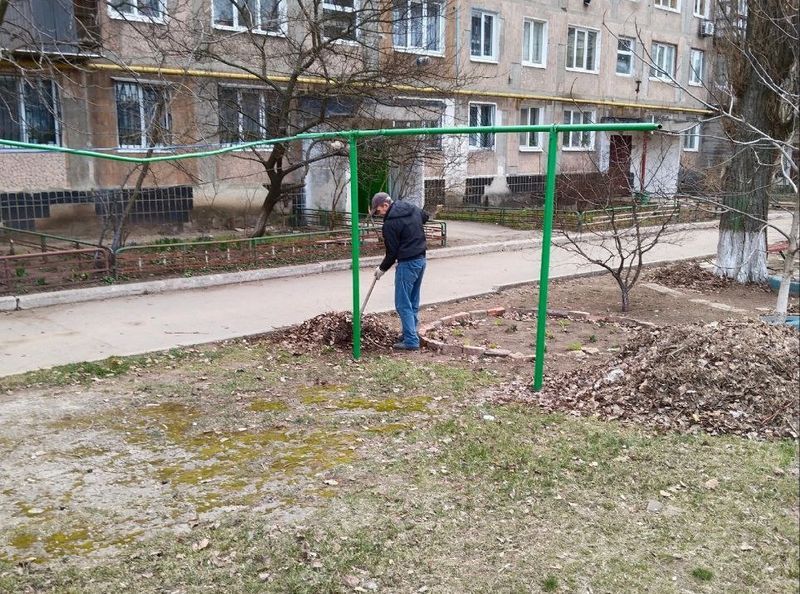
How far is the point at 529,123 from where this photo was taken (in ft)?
77.2

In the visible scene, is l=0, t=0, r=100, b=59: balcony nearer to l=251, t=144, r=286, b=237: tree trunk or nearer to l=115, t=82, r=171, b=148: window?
l=115, t=82, r=171, b=148: window

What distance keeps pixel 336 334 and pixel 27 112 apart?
10113 millimetres

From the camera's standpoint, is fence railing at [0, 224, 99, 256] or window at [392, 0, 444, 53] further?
window at [392, 0, 444, 53]

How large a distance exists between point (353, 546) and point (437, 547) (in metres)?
0.41

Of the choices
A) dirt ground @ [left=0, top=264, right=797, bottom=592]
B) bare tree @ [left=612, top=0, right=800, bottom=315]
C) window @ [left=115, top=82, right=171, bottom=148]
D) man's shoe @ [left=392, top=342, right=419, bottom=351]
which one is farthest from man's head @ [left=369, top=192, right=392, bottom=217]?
window @ [left=115, top=82, right=171, bottom=148]

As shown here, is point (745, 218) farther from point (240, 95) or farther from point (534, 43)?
point (534, 43)

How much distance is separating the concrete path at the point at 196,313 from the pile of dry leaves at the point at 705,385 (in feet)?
12.7

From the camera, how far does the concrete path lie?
7.42 meters

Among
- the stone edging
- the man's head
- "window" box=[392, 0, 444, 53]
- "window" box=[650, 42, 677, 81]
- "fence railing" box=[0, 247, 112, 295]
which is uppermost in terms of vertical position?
"window" box=[650, 42, 677, 81]

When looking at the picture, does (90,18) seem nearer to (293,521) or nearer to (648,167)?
(293,521)

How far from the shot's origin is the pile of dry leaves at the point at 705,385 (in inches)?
193

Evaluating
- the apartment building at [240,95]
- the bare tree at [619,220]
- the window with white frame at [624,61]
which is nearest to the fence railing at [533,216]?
the bare tree at [619,220]

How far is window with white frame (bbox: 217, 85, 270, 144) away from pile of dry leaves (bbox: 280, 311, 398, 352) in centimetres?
640

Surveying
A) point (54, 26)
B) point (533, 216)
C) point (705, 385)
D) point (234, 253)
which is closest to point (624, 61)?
point (533, 216)
